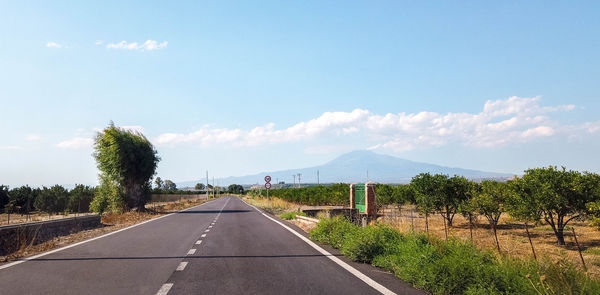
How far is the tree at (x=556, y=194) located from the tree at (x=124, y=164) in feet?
107

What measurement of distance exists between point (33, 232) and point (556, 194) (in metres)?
20.3

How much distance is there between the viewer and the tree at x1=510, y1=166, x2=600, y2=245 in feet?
54.4

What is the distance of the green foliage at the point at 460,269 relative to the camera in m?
5.82

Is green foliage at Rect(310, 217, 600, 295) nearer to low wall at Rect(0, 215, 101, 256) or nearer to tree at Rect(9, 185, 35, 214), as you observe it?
low wall at Rect(0, 215, 101, 256)

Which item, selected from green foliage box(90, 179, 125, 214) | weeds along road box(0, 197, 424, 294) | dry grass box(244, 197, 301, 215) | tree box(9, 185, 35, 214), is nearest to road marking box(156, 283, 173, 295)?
weeds along road box(0, 197, 424, 294)

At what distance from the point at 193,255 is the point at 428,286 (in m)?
6.17

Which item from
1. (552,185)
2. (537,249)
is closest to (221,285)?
(537,249)

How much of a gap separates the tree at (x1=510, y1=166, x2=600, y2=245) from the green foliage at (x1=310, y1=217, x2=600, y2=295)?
9.46 m

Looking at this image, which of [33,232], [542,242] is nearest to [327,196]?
[542,242]

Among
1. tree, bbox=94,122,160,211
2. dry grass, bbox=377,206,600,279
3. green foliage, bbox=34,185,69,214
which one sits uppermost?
tree, bbox=94,122,160,211

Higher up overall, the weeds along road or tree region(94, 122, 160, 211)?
tree region(94, 122, 160, 211)

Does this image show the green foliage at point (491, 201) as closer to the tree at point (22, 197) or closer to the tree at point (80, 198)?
the tree at point (80, 198)

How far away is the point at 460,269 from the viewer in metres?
6.72

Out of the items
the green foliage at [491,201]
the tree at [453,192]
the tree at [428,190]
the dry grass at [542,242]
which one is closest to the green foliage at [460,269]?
the dry grass at [542,242]
